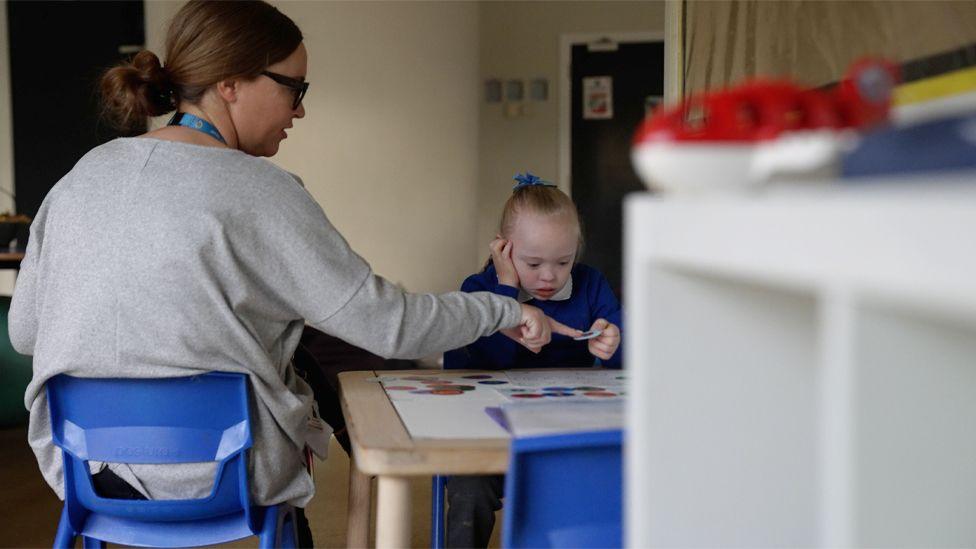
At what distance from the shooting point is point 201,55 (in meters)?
1.48

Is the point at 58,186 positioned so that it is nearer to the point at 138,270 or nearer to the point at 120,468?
the point at 138,270

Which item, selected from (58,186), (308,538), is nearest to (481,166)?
(308,538)

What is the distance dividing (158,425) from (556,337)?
2.92ft

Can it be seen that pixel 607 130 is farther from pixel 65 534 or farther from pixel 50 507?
pixel 65 534

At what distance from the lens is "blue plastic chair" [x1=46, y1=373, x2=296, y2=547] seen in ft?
4.20

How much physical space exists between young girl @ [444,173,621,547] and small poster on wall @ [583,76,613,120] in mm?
4386

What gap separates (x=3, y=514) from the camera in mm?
2688

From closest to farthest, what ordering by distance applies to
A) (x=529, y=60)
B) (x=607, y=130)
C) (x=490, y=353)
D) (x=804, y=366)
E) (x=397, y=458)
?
(x=804, y=366) → (x=397, y=458) → (x=490, y=353) → (x=607, y=130) → (x=529, y=60)

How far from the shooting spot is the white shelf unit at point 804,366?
0.47 metres

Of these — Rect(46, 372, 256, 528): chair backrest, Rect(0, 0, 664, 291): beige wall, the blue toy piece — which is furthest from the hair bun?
Rect(0, 0, 664, 291): beige wall

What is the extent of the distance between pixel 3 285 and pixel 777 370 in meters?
6.34

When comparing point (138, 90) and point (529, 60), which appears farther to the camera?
point (529, 60)

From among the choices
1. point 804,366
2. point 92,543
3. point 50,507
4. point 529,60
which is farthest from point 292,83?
point 529,60

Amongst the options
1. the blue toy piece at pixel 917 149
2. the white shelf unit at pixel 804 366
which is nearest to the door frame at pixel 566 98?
the white shelf unit at pixel 804 366
